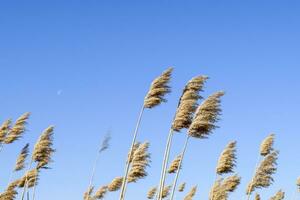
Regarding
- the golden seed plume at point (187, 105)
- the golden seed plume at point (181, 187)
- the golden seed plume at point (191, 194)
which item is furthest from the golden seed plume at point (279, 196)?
the golden seed plume at point (187, 105)

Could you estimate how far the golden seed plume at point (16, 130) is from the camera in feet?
53.6

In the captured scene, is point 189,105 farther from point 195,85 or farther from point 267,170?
point 267,170

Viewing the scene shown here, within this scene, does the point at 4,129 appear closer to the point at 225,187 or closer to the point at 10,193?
the point at 10,193

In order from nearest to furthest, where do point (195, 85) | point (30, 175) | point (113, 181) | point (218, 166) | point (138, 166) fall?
point (195, 85)
point (138, 166)
point (218, 166)
point (30, 175)
point (113, 181)

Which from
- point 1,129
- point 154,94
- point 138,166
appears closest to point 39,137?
point 1,129

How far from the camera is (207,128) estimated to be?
40.2 ft

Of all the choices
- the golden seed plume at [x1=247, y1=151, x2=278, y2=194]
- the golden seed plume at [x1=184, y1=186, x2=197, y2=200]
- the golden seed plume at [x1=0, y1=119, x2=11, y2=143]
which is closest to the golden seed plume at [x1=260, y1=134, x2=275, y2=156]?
the golden seed plume at [x1=247, y1=151, x2=278, y2=194]

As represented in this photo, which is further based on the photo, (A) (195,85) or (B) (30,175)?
(B) (30,175)

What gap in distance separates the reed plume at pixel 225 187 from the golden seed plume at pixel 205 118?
632 centimetres

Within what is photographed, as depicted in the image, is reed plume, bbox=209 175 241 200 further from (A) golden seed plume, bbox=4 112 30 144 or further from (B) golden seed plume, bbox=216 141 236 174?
(A) golden seed plume, bbox=4 112 30 144

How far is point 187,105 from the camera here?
1226cm

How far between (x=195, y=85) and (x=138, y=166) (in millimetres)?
3195

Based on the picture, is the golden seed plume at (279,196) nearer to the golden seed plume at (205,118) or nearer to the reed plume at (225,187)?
the reed plume at (225,187)

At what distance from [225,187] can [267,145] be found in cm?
204
